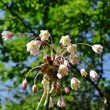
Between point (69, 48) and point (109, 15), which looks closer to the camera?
point (69, 48)

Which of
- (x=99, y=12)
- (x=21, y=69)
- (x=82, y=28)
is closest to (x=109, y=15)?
(x=99, y=12)

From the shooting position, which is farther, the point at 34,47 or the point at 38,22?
the point at 38,22

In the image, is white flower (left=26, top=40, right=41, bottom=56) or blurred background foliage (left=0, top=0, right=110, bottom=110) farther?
blurred background foliage (left=0, top=0, right=110, bottom=110)

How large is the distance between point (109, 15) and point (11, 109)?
12.3 feet

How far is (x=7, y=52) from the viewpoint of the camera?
4789 millimetres

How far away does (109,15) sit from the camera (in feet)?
15.8

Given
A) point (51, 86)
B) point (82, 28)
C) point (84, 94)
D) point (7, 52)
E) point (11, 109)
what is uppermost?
point (82, 28)

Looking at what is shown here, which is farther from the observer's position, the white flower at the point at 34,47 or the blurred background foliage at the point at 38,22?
the blurred background foliage at the point at 38,22

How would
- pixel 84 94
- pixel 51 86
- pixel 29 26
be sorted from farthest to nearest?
pixel 84 94 → pixel 29 26 → pixel 51 86

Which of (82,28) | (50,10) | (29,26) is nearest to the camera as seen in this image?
(50,10)

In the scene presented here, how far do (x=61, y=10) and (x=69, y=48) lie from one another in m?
3.16

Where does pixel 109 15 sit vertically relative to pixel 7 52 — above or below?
above

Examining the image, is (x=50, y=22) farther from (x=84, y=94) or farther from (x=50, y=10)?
(x=84, y=94)

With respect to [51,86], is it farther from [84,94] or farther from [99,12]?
[84,94]
